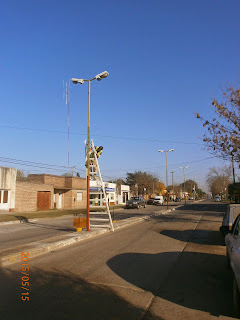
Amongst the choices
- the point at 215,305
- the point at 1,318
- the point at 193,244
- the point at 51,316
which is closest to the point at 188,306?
the point at 215,305

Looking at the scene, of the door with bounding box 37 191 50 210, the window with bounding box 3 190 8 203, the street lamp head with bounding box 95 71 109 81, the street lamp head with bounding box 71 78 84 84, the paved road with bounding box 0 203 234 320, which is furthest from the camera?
the door with bounding box 37 191 50 210

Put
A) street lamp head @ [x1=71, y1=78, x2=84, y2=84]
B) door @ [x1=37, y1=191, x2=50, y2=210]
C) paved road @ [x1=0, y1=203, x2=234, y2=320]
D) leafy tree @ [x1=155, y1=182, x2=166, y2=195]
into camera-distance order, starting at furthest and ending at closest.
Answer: leafy tree @ [x1=155, y1=182, x2=166, y2=195], door @ [x1=37, y1=191, x2=50, y2=210], street lamp head @ [x1=71, y1=78, x2=84, y2=84], paved road @ [x1=0, y1=203, x2=234, y2=320]

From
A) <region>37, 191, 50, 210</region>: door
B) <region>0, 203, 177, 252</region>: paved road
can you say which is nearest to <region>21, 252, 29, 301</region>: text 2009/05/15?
<region>0, 203, 177, 252</region>: paved road

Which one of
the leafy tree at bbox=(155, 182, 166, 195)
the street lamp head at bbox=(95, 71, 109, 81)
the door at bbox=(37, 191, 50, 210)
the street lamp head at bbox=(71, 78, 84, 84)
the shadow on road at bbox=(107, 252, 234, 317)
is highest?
the street lamp head at bbox=(95, 71, 109, 81)

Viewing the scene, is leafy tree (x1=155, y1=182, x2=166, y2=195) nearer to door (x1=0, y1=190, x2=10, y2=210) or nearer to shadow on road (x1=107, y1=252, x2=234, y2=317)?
door (x1=0, y1=190, x2=10, y2=210)

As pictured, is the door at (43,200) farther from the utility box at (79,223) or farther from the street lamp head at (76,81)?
the street lamp head at (76,81)

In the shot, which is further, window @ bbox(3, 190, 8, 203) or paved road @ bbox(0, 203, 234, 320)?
window @ bbox(3, 190, 8, 203)

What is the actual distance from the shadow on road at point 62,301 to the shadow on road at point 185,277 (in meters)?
0.86

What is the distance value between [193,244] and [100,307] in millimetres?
7019

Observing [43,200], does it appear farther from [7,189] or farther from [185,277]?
[185,277]

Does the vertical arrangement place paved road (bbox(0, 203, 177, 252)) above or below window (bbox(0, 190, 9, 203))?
below

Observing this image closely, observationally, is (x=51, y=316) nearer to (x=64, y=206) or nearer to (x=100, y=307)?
(x=100, y=307)

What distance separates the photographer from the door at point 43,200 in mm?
34562

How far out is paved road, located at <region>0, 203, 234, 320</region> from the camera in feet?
13.8
